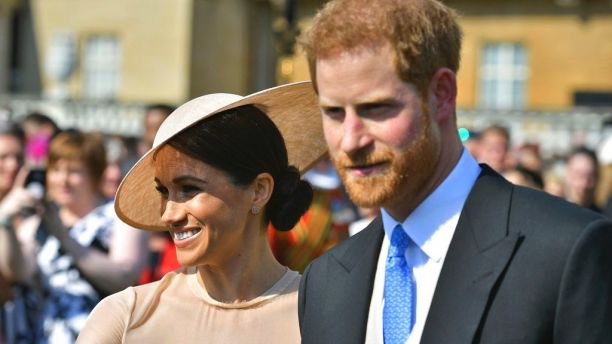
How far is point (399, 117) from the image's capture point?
2748mm

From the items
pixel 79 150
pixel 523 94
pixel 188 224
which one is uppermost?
pixel 188 224

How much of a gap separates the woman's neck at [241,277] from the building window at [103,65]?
100 feet

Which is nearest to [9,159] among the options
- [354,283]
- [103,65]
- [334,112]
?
[354,283]

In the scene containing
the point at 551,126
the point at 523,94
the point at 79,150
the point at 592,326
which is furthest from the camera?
the point at 523,94

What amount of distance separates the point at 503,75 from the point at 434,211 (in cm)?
3166

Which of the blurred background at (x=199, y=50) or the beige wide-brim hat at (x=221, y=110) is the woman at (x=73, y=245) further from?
the blurred background at (x=199, y=50)

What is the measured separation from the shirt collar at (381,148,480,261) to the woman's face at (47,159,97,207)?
143 inches

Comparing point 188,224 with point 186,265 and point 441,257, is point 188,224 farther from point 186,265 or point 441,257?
point 441,257

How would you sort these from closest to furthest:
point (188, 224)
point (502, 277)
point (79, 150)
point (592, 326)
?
point (592, 326)
point (502, 277)
point (188, 224)
point (79, 150)

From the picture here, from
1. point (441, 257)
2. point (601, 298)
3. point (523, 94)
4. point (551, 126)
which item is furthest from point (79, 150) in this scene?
point (523, 94)

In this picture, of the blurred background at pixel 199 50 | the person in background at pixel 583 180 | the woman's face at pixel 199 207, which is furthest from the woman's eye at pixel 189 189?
the blurred background at pixel 199 50

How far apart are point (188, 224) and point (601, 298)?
1.43m

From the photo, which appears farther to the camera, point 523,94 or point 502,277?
point 523,94

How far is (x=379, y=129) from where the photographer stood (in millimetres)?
2746
